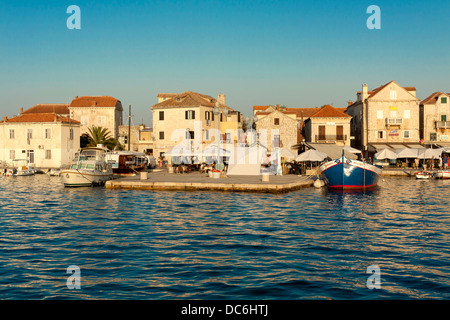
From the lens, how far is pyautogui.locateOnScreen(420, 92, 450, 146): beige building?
65000 millimetres

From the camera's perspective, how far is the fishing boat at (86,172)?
1518 inches

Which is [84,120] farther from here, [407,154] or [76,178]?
[407,154]

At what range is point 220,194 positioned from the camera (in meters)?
31.7

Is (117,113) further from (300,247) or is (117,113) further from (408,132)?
(300,247)

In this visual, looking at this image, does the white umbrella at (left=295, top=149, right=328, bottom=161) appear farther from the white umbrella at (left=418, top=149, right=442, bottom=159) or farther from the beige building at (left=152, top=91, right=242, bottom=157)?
the beige building at (left=152, top=91, right=242, bottom=157)

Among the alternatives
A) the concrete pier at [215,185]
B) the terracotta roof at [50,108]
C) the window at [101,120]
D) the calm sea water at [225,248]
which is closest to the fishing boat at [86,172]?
the concrete pier at [215,185]

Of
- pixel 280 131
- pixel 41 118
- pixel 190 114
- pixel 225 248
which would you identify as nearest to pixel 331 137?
pixel 280 131

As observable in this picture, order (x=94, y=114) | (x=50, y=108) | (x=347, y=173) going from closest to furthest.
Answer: (x=347, y=173) → (x=94, y=114) → (x=50, y=108)

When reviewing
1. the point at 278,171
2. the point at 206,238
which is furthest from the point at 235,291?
the point at 278,171

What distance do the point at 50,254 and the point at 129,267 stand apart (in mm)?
3346

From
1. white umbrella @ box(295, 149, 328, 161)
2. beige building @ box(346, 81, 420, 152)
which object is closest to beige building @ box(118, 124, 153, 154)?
beige building @ box(346, 81, 420, 152)

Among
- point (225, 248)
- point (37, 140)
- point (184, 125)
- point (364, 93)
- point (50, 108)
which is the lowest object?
point (225, 248)

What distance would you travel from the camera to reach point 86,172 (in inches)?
1524

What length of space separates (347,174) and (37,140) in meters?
46.2
